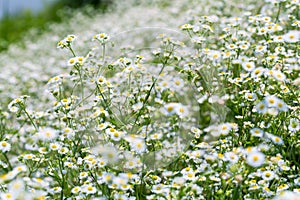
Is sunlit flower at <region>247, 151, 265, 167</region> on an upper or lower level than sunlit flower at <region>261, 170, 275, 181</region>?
upper

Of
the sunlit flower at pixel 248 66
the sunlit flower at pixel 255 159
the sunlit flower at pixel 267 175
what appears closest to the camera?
the sunlit flower at pixel 255 159

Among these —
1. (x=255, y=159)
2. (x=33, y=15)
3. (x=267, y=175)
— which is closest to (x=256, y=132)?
(x=267, y=175)

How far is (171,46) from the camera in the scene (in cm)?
263

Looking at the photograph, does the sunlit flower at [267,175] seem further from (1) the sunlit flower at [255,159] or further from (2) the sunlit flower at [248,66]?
(2) the sunlit flower at [248,66]

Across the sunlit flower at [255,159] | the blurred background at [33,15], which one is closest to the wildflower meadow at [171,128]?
the sunlit flower at [255,159]

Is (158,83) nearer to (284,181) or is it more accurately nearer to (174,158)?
(174,158)

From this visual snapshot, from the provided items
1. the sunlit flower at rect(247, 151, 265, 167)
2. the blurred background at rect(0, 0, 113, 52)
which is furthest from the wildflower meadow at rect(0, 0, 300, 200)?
the blurred background at rect(0, 0, 113, 52)

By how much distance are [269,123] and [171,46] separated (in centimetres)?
66

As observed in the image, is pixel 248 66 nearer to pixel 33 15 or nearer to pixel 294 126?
pixel 294 126

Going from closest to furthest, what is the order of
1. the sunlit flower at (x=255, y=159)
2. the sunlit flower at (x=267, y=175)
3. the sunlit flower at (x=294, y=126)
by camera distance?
the sunlit flower at (x=255, y=159) → the sunlit flower at (x=267, y=175) → the sunlit flower at (x=294, y=126)

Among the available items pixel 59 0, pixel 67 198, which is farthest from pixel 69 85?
pixel 59 0

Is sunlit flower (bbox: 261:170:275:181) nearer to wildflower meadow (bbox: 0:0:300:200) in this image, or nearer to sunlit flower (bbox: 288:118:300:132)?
wildflower meadow (bbox: 0:0:300:200)

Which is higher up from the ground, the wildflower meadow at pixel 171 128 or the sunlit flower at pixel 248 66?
the sunlit flower at pixel 248 66

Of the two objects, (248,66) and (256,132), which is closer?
(256,132)
